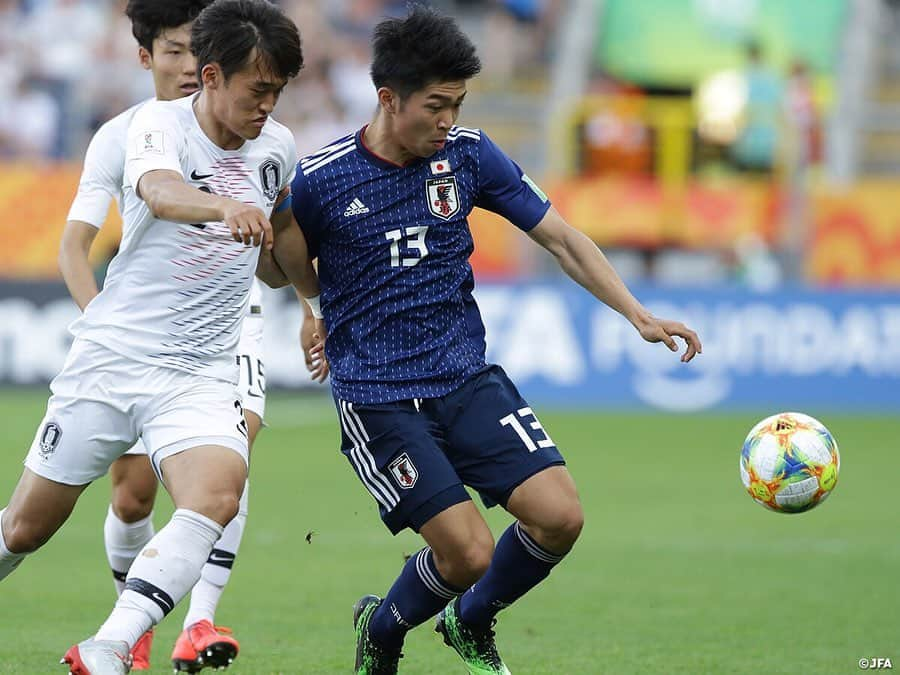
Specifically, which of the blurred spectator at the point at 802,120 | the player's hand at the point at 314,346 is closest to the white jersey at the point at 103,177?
the player's hand at the point at 314,346

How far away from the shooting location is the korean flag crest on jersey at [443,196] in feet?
18.4

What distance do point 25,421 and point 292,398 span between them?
3136 millimetres

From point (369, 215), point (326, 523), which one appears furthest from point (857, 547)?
point (369, 215)

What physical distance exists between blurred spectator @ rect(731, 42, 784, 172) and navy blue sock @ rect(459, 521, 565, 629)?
15.1 meters

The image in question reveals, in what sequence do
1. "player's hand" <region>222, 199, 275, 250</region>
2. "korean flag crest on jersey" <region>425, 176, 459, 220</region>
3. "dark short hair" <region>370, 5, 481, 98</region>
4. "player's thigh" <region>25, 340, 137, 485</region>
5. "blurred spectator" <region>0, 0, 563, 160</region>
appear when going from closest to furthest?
"player's hand" <region>222, 199, 275, 250</region> < "player's thigh" <region>25, 340, 137, 485</region> < "dark short hair" <region>370, 5, 481, 98</region> < "korean flag crest on jersey" <region>425, 176, 459, 220</region> < "blurred spectator" <region>0, 0, 563, 160</region>

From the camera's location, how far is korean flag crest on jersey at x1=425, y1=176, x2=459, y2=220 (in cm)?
562

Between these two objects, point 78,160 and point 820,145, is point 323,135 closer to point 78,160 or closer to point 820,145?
point 78,160

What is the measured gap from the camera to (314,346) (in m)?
6.10

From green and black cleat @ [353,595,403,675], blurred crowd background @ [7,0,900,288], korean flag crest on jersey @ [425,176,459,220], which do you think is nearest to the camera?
korean flag crest on jersey @ [425,176,459,220]

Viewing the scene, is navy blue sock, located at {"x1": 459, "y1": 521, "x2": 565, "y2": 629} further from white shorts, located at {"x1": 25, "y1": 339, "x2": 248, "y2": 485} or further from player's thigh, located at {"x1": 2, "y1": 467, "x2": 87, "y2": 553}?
player's thigh, located at {"x1": 2, "y1": 467, "x2": 87, "y2": 553}

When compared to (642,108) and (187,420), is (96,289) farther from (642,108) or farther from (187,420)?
(642,108)

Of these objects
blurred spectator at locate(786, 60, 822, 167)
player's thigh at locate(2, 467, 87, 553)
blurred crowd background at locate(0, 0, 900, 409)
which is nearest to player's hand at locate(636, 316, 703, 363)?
player's thigh at locate(2, 467, 87, 553)

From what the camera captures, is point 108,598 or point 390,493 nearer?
point 390,493

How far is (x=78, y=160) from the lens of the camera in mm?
19219
